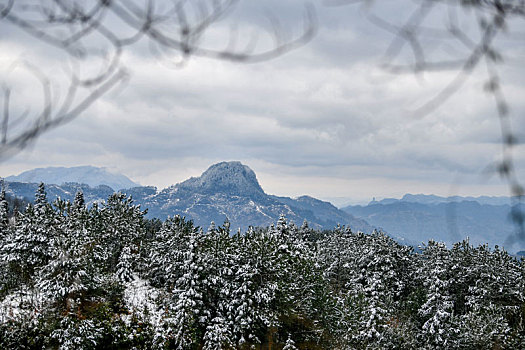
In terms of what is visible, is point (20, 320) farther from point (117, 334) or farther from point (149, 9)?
point (149, 9)

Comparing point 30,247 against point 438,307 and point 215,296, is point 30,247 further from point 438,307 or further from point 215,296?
point 438,307

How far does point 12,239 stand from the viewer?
36.0 metres

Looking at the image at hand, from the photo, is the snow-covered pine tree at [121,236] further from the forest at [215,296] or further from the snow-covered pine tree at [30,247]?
the snow-covered pine tree at [30,247]

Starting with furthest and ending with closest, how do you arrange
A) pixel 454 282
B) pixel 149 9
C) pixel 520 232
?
pixel 454 282 < pixel 149 9 < pixel 520 232

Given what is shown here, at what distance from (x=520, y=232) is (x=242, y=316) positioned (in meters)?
32.4

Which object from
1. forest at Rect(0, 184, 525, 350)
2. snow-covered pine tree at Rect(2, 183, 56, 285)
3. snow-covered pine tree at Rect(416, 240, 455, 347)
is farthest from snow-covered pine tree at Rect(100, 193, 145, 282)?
snow-covered pine tree at Rect(416, 240, 455, 347)

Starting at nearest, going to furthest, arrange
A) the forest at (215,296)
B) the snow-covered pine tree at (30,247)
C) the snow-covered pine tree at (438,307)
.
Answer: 1. the forest at (215,296)
2. the snow-covered pine tree at (438,307)
3. the snow-covered pine tree at (30,247)

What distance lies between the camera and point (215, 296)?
34531mm

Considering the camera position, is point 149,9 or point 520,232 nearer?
point 520,232

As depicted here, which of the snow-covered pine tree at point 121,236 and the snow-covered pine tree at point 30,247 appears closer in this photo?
the snow-covered pine tree at point 30,247

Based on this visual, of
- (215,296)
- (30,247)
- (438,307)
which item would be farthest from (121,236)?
(438,307)

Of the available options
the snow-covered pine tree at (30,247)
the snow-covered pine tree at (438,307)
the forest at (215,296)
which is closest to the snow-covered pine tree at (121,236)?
the forest at (215,296)

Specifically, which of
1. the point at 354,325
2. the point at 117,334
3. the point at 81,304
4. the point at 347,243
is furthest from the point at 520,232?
the point at 347,243

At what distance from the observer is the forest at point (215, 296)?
27.7m
